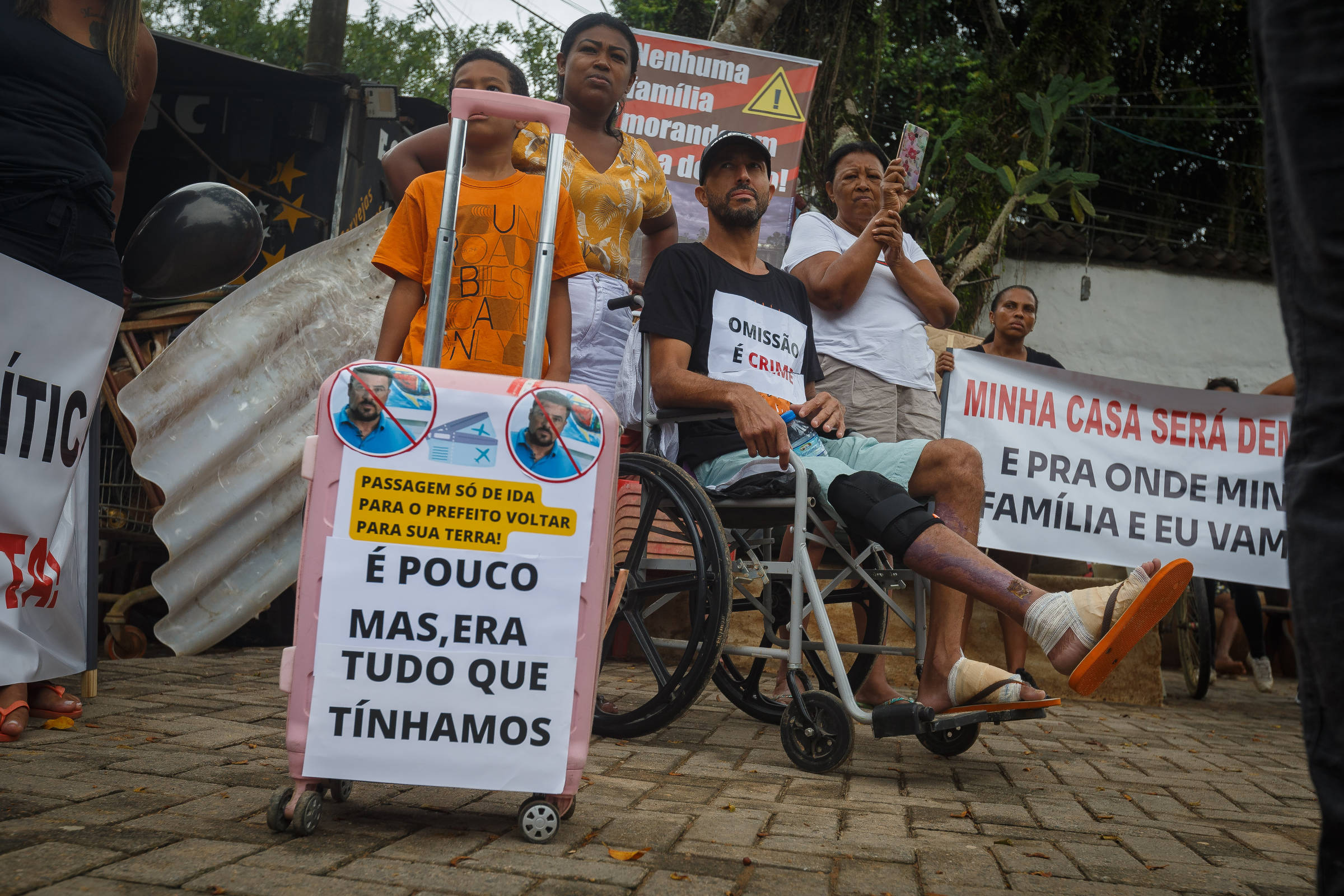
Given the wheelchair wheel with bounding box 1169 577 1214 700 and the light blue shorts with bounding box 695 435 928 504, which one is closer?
the light blue shorts with bounding box 695 435 928 504

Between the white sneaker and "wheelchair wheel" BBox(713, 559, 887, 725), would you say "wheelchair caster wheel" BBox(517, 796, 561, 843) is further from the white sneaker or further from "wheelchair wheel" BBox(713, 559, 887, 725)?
the white sneaker

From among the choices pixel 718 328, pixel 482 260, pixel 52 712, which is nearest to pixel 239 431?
pixel 52 712

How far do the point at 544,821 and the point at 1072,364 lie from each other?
13.6 m

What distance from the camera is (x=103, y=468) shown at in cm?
471

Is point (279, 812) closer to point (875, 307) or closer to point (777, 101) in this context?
point (875, 307)

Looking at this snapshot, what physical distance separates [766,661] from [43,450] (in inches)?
88.9

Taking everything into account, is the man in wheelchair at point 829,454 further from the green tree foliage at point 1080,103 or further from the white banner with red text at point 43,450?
the green tree foliage at point 1080,103

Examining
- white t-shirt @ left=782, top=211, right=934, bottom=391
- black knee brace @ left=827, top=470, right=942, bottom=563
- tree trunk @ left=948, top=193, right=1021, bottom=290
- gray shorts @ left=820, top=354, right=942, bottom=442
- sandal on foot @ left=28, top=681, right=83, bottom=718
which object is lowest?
sandal on foot @ left=28, top=681, right=83, bottom=718

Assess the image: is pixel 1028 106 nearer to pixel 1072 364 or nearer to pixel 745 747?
pixel 1072 364

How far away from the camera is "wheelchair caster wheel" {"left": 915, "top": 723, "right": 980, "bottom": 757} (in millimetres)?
3383

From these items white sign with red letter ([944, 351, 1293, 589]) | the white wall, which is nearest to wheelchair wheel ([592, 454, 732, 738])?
white sign with red letter ([944, 351, 1293, 589])

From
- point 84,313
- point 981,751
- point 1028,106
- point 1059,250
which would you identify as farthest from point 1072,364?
point 84,313

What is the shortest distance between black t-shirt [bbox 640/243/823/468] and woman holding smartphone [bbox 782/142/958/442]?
0.49m

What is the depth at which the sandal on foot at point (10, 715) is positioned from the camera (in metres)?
2.82
